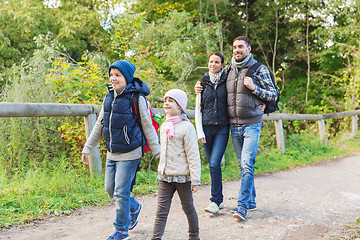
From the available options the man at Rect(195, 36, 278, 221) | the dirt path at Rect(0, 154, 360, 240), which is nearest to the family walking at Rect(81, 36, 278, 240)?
the dirt path at Rect(0, 154, 360, 240)

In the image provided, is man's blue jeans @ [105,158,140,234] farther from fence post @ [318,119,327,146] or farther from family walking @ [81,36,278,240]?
fence post @ [318,119,327,146]

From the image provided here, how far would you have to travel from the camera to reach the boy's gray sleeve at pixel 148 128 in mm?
3172

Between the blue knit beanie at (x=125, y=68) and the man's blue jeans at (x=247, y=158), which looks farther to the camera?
the man's blue jeans at (x=247, y=158)

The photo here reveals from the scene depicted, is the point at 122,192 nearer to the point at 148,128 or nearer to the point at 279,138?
the point at 148,128

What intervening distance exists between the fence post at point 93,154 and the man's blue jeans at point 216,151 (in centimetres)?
171

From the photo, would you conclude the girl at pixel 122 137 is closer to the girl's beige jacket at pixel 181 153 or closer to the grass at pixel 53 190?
the girl's beige jacket at pixel 181 153

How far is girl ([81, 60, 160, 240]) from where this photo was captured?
3.09m

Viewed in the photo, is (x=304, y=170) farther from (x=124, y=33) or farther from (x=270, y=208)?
(x=124, y=33)

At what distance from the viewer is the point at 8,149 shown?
504 cm

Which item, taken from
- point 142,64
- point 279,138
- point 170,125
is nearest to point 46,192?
point 170,125

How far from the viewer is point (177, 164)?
300 centimetres

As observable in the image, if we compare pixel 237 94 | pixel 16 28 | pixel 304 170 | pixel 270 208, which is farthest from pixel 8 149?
pixel 16 28

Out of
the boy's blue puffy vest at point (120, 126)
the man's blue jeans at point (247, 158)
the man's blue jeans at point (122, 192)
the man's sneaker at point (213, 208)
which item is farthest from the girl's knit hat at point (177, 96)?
the man's sneaker at point (213, 208)

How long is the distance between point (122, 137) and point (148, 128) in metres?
0.27
